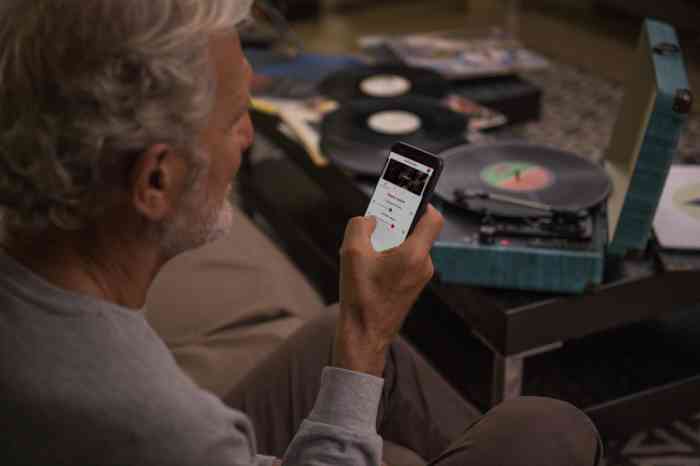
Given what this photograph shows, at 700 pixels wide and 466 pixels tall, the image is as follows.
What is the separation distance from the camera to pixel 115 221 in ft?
2.63

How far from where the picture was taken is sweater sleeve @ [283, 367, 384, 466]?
0.85 metres

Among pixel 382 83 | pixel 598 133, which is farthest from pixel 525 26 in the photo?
pixel 382 83

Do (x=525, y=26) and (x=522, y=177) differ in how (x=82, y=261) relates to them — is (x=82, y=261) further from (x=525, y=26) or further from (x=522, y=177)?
(x=525, y=26)

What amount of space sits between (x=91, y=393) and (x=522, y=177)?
930mm

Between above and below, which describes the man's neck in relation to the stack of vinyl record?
above

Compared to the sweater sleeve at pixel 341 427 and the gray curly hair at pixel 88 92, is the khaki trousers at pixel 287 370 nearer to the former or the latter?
the sweater sleeve at pixel 341 427

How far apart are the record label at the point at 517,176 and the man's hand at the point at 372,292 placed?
1.49 feet

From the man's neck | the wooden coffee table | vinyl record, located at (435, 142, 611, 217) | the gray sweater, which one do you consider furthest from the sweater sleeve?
vinyl record, located at (435, 142, 611, 217)

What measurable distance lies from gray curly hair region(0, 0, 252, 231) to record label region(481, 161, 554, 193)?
2.51 feet

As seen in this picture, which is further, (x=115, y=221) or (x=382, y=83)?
(x=382, y=83)

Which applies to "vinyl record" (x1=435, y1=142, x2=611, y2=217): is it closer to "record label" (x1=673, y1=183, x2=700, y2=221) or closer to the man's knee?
"record label" (x1=673, y1=183, x2=700, y2=221)

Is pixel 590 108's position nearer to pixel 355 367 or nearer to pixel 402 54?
pixel 402 54

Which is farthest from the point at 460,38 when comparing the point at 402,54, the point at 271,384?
the point at 271,384

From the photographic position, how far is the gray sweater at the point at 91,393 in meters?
0.71
